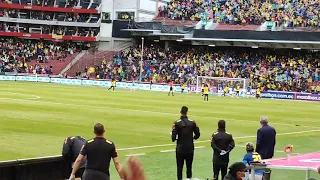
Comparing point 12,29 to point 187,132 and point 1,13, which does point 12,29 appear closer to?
point 1,13

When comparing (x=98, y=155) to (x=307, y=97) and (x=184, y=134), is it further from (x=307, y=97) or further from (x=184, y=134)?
(x=307, y=97)

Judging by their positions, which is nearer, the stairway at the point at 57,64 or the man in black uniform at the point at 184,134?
the man in black uniform at the point at 184,134

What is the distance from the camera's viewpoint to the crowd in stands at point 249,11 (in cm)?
6894

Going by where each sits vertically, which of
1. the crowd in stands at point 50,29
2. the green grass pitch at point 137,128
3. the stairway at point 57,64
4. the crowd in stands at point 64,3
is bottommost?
the green grass pitch at point 137,128

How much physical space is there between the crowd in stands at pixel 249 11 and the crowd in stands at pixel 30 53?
672 inches

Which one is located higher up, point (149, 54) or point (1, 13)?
point (1, 13)

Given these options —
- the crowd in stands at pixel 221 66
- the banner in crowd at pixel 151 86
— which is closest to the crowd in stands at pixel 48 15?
the crowd in stands at pixel 221 66

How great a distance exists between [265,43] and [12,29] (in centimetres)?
4157

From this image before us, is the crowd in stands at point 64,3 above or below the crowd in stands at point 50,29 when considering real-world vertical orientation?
above

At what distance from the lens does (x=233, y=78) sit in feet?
207

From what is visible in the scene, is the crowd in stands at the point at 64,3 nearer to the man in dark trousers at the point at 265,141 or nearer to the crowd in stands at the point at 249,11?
the crowd in stands at the point at 249,11

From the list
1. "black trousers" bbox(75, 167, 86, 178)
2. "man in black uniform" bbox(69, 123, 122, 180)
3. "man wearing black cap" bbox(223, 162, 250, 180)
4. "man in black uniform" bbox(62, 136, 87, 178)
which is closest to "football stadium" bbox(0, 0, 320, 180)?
"black trousers" bbox(75, 167, 86, 178)

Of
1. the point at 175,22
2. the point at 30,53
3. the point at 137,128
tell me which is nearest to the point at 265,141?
the point at 137,128

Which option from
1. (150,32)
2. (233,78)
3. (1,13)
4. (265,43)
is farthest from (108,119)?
(1,13)
